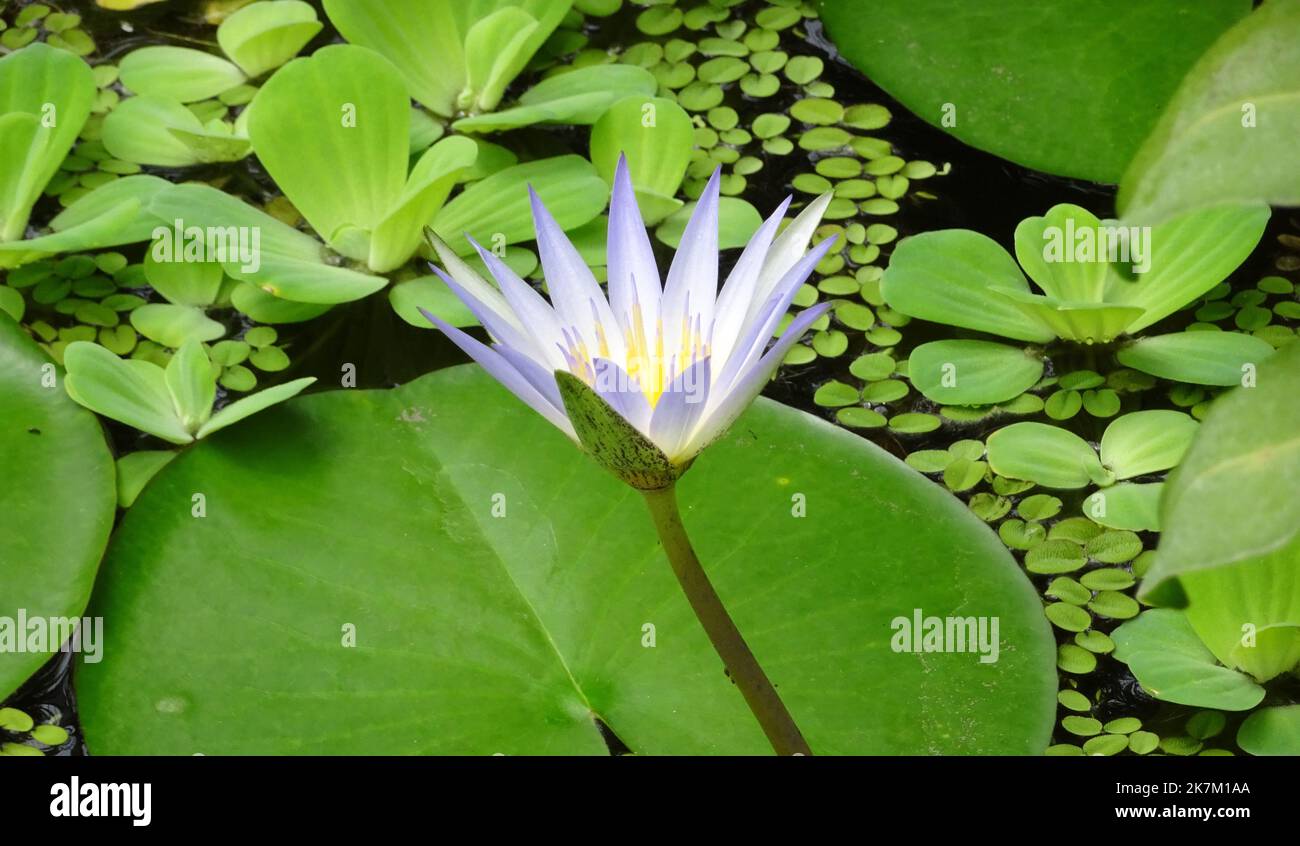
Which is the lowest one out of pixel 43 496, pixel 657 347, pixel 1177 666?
pixel 1177 666

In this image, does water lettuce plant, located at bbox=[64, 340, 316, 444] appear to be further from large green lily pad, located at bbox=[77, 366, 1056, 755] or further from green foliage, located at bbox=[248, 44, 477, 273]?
green foliage, located at bbox=[248, 44, 477, 273]

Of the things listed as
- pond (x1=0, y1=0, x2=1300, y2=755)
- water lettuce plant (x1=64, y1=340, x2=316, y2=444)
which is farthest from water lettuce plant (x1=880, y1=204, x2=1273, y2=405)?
water lettuce plant (x1=64, y1=340, x2=316, y2=444)

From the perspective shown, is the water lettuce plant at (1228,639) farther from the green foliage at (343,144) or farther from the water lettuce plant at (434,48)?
the water lettuce plant at (434,48)

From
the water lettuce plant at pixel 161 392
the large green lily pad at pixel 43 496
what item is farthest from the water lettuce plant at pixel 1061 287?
the large green lily pad at pixel 43 496

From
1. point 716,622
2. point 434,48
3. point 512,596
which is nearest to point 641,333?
point 716,622

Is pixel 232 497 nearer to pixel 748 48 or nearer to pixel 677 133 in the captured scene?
pixel 677 133

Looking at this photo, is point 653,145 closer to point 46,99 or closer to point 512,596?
point 512,596
